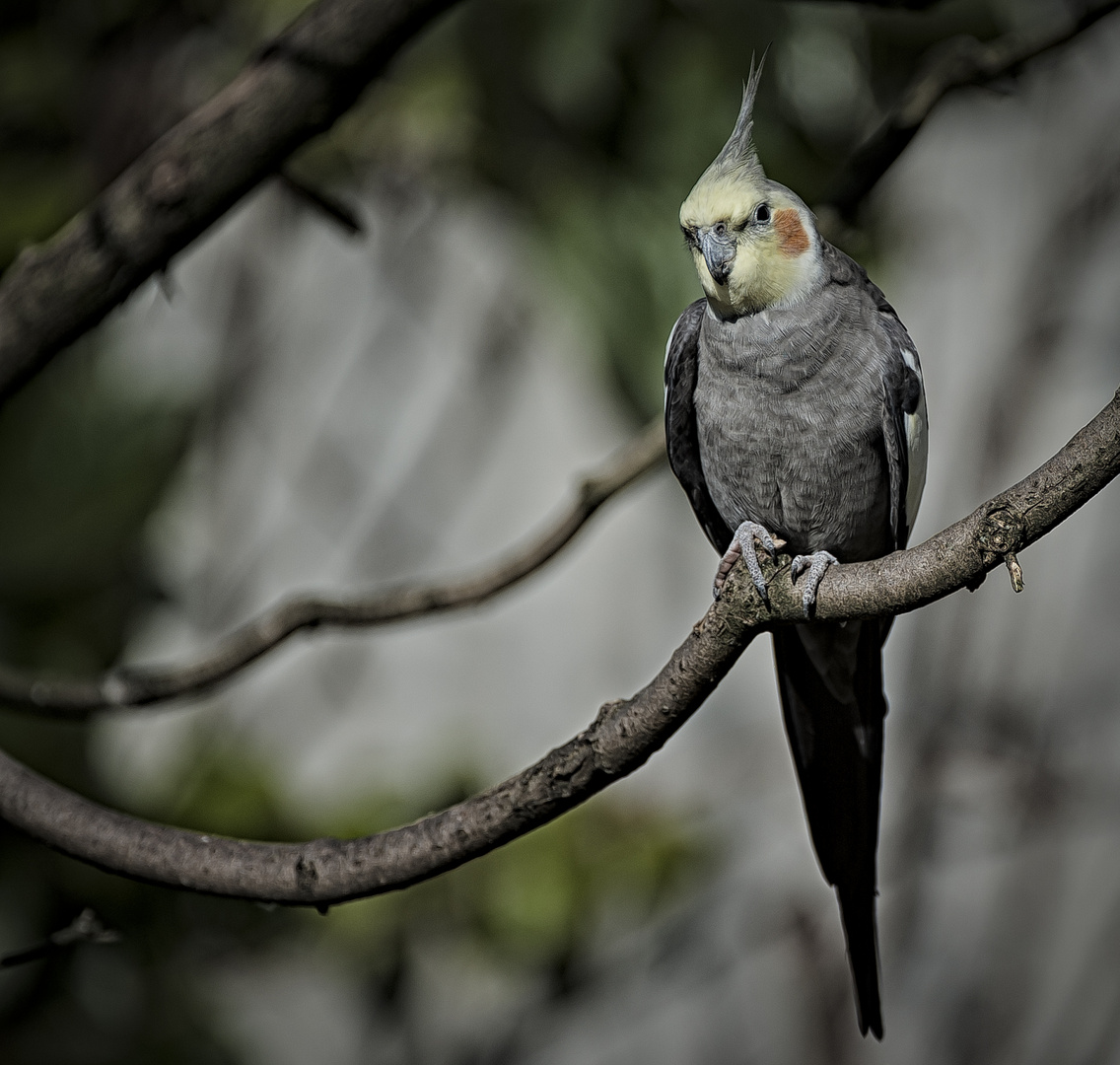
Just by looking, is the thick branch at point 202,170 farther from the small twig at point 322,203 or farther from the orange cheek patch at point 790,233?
the orange cheek patch at point 790,233

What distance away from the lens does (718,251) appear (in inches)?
32.1

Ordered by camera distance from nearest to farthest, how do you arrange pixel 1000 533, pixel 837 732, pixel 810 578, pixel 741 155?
pixel 1000 533 → pixel 810 578 → pixel 741 155 → pixel 837 732

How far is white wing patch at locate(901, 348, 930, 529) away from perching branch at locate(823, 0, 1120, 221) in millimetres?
233

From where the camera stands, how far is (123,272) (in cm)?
92

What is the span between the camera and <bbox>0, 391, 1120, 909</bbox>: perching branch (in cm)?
55

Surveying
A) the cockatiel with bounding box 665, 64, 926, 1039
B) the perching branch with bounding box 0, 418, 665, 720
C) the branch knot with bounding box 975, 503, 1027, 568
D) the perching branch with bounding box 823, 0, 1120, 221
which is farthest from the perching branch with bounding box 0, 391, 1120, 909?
the perching branch with bounding box 823, 0, 1120, 221

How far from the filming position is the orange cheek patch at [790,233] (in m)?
0.83

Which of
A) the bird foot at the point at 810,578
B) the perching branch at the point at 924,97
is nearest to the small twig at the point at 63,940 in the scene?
the bird foot at the point at 810,578

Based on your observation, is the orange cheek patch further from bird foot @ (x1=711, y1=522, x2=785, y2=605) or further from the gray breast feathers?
bird foot @ (x1=711, y1=522, x2=785, y2=605)

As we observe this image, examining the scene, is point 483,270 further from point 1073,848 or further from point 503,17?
point 1073,848

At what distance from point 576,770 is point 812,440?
1.29 ft

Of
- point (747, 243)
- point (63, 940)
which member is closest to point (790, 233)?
point (747, 243)

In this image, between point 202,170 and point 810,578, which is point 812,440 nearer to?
point 810,578

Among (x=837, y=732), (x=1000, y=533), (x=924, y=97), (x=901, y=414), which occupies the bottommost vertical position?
(x=837, y=732)
